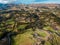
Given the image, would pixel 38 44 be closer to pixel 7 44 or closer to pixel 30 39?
pixel 30 39

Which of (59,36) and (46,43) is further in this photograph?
(59,36)

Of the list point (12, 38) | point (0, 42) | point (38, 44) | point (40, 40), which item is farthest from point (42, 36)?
point (0, 42)

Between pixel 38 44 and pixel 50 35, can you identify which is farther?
pixel 50 35

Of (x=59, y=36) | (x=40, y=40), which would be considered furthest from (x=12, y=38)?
(x=59, y=36)

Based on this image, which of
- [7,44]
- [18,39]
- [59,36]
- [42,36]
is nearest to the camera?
[7,44]

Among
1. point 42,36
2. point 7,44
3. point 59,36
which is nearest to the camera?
point 7,44

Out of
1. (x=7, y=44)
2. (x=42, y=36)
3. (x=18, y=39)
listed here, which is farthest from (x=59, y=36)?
(x=7, y=44)

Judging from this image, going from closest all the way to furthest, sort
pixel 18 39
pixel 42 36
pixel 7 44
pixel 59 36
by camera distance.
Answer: pixel 7 44 → pixel 18 39 → pixel 42 36 → pixel 59 36

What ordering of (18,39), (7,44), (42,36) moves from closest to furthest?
1. (7,44)
2. (18,39)
3. (42,36)

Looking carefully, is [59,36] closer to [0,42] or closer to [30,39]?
[30,39]
